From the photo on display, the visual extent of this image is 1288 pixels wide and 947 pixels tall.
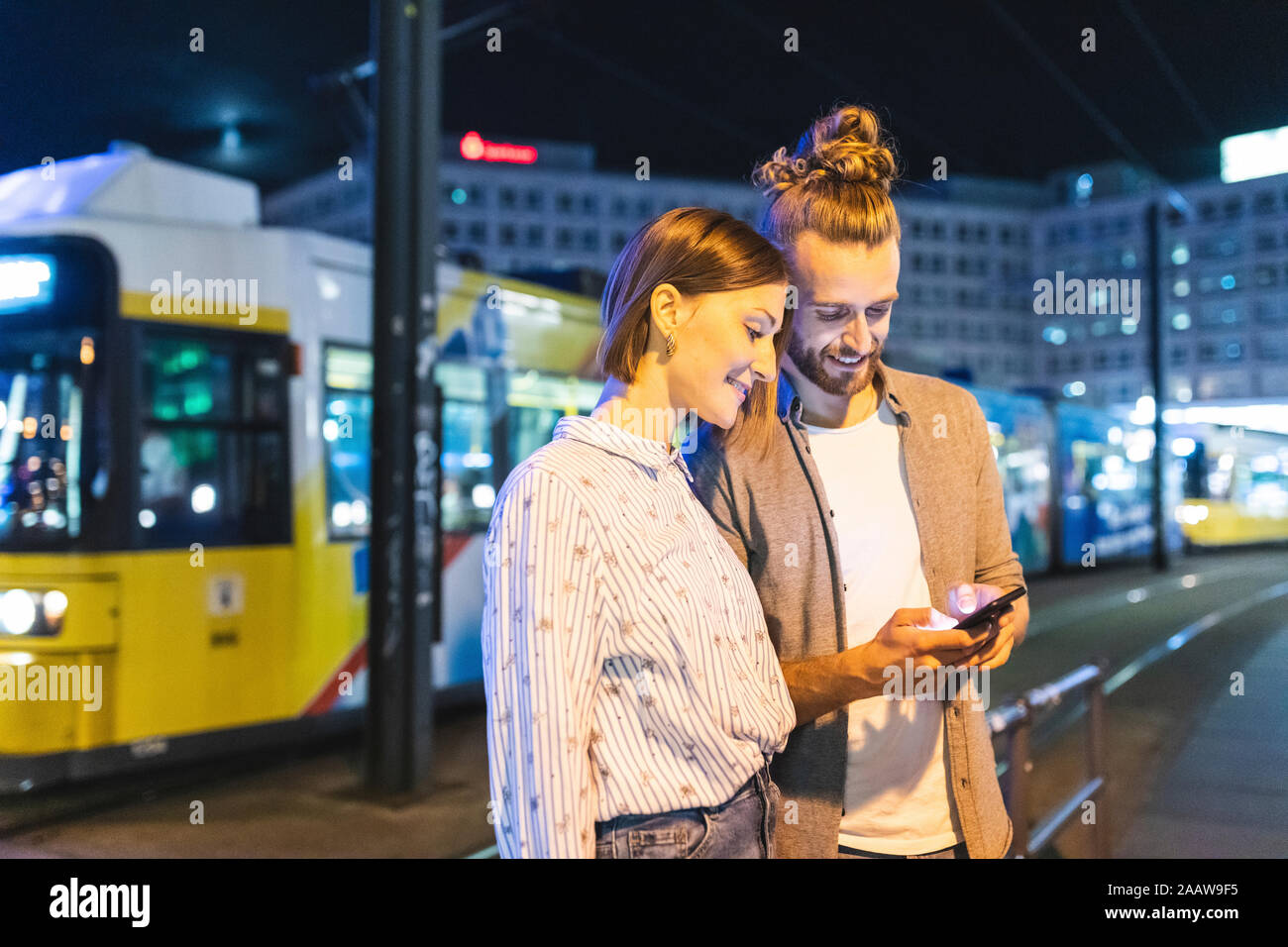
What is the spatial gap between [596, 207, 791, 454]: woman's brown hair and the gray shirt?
1.25 feet

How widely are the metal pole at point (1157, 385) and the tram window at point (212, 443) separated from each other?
18.4m

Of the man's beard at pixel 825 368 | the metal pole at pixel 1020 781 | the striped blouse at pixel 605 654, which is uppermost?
the man's beard at pixel 825 368

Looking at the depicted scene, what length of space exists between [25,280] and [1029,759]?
5383 mm

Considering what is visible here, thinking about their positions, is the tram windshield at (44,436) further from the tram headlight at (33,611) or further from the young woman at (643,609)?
the young woman at (643,609)

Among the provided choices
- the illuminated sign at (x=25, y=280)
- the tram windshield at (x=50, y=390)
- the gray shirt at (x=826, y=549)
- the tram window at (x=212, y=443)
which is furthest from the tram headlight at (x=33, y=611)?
the gray shirt at (x=826, y=549)

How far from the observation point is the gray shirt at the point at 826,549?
1.81 metres

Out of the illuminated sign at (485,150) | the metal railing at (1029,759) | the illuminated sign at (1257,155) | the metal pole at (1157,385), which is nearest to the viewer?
the illuminated sign at (1257,155)

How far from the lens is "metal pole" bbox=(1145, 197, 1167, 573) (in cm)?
2044

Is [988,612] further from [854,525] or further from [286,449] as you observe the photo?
[286,449]

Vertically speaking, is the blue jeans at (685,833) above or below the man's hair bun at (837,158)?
below

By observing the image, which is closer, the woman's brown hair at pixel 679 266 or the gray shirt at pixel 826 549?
the woman's brown hair at pixel 679 266

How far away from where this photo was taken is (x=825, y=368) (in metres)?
1.86

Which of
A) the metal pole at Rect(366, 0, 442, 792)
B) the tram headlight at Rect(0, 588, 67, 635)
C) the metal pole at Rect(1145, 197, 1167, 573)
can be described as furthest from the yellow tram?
the metal pole at Rect(1145, 197, 1167, 573)

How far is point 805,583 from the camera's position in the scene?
182 cm
